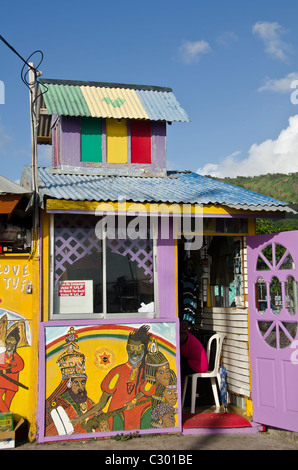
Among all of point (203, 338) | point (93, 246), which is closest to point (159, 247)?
point (93, 246)

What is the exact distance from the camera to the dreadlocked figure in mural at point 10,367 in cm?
684

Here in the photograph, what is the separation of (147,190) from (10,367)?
316cm

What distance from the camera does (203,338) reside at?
920 centimetres

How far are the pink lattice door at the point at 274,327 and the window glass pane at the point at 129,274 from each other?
59.7 inches

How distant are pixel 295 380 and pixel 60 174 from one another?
4756mm

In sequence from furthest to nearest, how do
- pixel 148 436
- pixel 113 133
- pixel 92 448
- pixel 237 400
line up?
pixel 113 133
pixel 237 400
pixel 148 436
pixel 92 448

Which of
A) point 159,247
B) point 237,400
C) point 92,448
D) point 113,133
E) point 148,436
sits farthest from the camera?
point 113,133

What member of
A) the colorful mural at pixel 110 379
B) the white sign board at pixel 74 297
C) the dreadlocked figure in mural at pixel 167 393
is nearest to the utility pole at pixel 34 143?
the white sign board at pixel 74 297

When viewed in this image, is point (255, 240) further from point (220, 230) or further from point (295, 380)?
point (295, 380)

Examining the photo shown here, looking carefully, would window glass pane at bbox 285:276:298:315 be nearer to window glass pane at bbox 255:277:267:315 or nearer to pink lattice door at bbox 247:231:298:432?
pink lattice door at bbox 247:231:298:432

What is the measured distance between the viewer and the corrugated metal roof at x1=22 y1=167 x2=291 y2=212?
7156mm

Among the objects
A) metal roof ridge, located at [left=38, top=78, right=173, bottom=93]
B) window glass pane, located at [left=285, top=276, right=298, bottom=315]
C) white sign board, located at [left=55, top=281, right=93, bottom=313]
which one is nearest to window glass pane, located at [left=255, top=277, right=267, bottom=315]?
window glass pane, located at [left=285, top=276, right=298, bottom=315]

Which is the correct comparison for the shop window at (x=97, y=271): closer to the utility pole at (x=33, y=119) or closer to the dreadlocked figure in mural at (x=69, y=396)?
the dreadlocked figure in mural at (x=69, y=396)

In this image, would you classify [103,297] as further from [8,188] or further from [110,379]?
[8,188]
